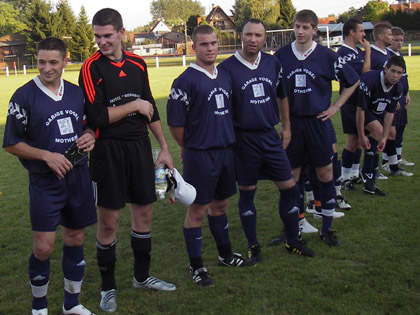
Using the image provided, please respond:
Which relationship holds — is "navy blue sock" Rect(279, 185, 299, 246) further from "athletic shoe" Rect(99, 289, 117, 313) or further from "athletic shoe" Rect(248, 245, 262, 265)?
"athletic shoe" Rect(99, 289, 117, 313)

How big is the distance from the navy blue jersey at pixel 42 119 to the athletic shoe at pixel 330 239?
292 cm

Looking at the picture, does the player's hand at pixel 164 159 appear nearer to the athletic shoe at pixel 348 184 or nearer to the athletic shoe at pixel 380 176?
the athletic shoe at pixel 348 184

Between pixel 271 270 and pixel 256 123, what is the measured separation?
4.57 ft

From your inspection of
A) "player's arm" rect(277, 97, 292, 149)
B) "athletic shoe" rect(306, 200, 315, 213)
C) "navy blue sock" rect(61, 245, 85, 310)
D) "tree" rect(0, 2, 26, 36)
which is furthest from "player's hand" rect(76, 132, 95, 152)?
"tree" rect(0, 2, 26, 36)

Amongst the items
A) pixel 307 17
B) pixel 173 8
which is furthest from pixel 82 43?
pixel 173 8

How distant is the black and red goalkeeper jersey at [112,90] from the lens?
3.71 metres

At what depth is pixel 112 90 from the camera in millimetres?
3805

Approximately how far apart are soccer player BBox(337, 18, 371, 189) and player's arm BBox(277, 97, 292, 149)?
1916 millimetres

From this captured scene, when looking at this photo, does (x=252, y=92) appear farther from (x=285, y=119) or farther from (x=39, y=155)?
(x=39, y=155)

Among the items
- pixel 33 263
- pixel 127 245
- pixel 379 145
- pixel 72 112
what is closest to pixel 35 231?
pixel 33 263

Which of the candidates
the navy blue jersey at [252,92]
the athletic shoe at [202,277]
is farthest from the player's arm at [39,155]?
the navy blue jersey at [252,92]

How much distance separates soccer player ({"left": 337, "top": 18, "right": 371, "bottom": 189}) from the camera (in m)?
6.51

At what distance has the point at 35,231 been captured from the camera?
3.54 metres

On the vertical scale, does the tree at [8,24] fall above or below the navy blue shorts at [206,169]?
above
